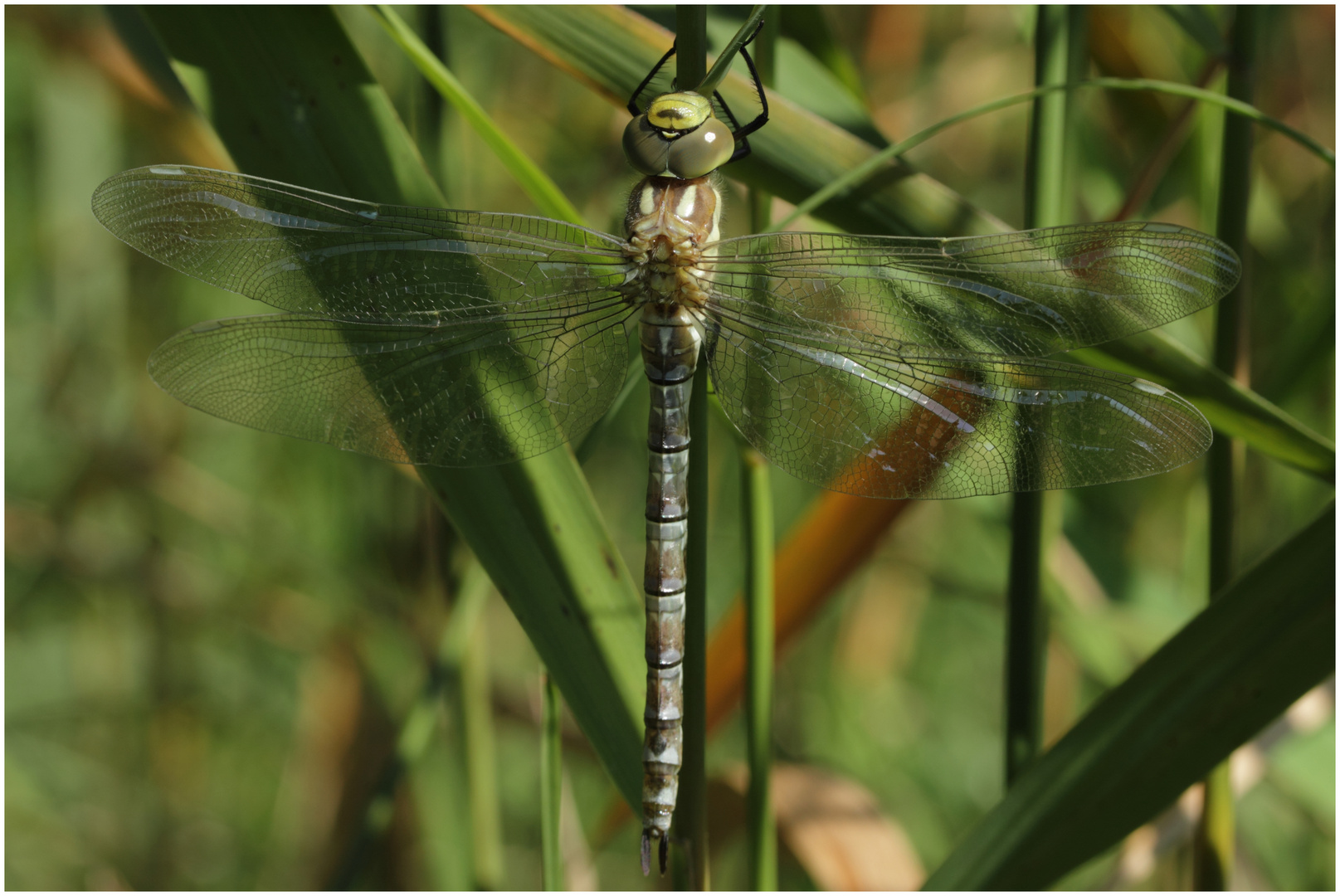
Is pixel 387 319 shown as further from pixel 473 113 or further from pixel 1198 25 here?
pixel 1198 25

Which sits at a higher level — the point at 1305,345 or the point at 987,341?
the point at 1305,345

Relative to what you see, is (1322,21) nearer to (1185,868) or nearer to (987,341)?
(987,341)

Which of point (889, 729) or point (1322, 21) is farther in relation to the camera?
point (889, 729)

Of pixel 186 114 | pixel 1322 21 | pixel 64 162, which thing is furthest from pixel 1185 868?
pixel 64 162

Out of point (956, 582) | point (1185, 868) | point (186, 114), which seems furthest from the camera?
point (956, 582)

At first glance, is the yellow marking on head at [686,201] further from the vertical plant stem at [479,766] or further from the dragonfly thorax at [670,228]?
the vertical plant stem at [479,766]

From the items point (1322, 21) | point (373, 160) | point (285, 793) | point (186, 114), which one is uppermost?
point (1322, 21)
